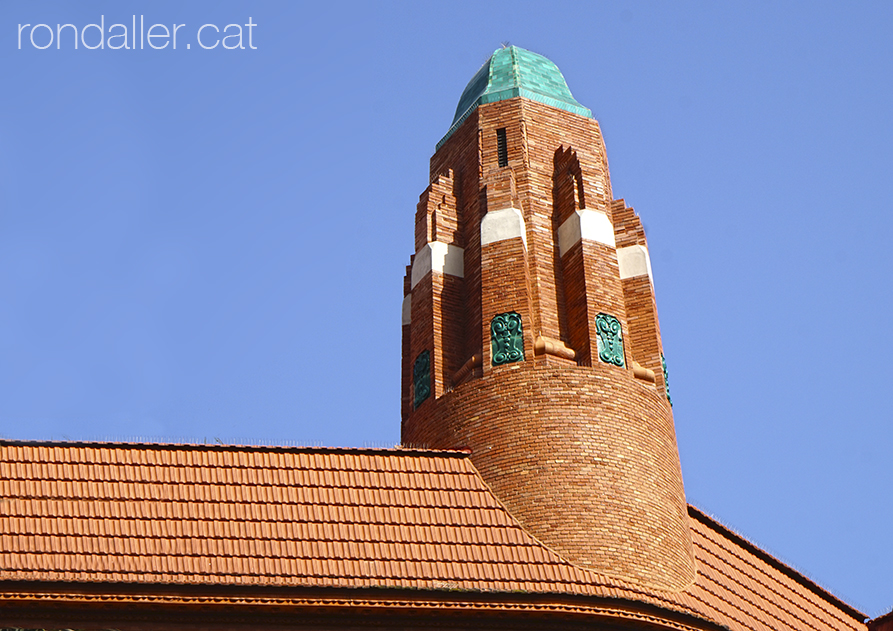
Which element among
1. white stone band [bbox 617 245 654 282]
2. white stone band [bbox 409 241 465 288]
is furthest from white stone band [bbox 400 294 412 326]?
white stone band [bbox 617 245 654 282]

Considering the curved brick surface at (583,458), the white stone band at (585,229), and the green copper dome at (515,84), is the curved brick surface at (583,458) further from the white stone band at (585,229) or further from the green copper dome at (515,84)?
the green copper dome at (515,84)

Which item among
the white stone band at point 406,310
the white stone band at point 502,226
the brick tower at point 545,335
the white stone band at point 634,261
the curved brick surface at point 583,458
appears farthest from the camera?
the white stone band at point 406,310

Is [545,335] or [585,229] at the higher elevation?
[585,229]

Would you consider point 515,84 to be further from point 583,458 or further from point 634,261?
point 583,458

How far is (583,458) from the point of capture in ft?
64.2

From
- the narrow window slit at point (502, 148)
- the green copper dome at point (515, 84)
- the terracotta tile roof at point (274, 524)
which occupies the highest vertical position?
the green copper dome at point (515, 84)

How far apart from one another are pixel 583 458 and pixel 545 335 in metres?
2.27

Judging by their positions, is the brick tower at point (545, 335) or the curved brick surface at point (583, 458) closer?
the curved brick surface at point (583, 458)

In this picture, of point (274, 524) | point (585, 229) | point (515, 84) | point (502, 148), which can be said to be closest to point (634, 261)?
point (585, 229)

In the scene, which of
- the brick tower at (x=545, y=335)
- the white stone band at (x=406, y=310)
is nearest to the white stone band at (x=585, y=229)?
the brick tower at (x=545, y=335)

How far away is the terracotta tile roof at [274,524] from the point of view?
1773cm

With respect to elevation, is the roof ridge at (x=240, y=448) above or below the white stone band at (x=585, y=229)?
below

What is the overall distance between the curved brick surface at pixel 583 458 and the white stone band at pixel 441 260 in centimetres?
234

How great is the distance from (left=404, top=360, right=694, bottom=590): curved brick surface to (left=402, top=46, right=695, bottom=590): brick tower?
0.02 m
